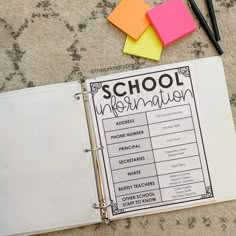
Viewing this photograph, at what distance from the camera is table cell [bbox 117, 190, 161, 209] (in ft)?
2.37

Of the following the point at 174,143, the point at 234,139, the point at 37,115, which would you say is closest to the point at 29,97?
the point at 37,115

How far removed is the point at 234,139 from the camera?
2.39 feet

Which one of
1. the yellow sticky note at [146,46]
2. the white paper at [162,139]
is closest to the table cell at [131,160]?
the white paper at [162,139]

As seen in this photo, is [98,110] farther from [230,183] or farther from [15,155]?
[230,183]

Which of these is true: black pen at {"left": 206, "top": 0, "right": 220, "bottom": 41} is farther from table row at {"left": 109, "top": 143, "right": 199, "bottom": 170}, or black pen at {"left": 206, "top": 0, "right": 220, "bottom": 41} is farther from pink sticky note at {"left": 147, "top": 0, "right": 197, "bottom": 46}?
table row at {"left": 109, "top": 143, "right": 199, "bottom": 170}

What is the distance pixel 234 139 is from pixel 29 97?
0.37 metres

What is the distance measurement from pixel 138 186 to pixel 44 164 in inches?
6.7

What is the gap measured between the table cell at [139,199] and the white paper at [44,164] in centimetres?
5

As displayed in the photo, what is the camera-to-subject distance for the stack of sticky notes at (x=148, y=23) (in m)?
0.72

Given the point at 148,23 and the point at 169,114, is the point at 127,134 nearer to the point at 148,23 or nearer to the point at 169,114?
the point at 169,114

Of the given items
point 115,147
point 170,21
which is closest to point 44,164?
point 115,147

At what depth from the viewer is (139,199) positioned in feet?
2.37

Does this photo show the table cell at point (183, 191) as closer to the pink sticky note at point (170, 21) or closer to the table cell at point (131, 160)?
the table cell at point (131, 160)

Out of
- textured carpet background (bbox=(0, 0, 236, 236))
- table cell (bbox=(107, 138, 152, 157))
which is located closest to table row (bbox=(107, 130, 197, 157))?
table cell (bbox=(107, 138, 152, 157))
